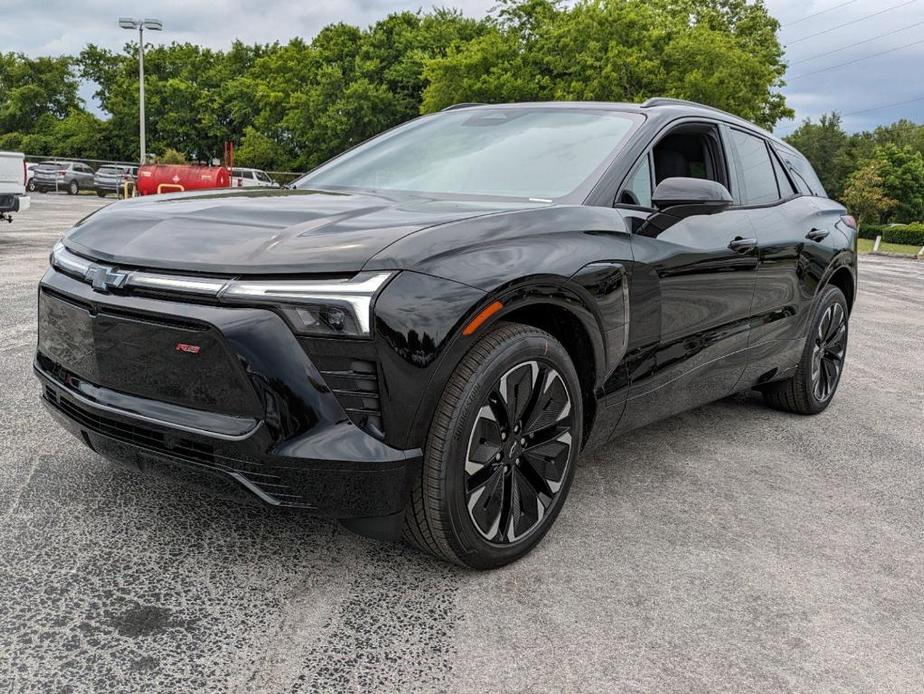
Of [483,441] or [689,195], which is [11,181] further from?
[483,441]

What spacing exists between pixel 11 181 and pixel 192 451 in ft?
39.6

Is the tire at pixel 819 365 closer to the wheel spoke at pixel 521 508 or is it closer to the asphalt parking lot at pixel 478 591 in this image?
the asphalt parking lot at pixel 478 591

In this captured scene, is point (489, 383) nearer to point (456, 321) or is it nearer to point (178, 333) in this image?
point (456, 321)

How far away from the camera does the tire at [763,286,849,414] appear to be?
195 inches

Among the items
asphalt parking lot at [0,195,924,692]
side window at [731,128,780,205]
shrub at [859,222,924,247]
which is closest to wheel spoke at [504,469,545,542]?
asphalt parking lot at [0,195,924,692]

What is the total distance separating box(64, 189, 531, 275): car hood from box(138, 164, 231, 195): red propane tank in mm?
27085

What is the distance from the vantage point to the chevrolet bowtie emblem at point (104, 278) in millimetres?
2521

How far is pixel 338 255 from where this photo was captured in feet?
7.70

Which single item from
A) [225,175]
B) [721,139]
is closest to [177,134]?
[225,175]

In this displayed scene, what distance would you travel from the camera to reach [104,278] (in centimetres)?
257

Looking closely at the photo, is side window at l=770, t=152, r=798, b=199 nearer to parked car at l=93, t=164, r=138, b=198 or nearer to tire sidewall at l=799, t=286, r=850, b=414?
tire sidewall at l=799, t=286, r=850, b=414

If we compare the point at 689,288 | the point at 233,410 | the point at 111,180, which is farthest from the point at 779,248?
the point at 111,180

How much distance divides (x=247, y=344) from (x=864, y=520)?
2672mm

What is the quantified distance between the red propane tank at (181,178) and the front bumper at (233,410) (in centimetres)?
2751
